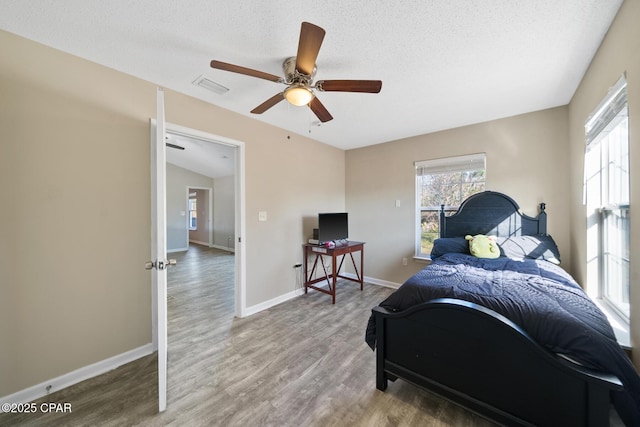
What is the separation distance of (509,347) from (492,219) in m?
2.13

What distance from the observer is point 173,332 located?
8.25 feet

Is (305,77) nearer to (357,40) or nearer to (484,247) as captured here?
(357,40)

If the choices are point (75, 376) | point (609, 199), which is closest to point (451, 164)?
point (609, 199)

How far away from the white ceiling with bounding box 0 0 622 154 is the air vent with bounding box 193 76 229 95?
0.06 m

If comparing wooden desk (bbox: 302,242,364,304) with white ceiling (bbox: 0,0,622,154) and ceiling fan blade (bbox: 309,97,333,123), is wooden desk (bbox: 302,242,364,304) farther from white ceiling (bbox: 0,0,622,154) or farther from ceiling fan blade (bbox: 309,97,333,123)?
white ceiling (bbox: 0,0,622,154)

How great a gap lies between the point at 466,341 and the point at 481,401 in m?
0.34

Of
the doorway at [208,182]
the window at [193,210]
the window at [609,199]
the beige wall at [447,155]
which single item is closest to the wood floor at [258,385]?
the beige wall at [447,155]

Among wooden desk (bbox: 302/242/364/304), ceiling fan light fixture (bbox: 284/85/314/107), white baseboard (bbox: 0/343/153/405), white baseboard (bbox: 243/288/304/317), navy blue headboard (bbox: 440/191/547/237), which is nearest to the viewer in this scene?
white baseboard (bbox: 0/343/153/405)

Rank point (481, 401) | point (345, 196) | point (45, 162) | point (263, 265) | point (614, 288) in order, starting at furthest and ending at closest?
point (345, 196) → point (263, 265) → point (614, 288) → point (45, 162) → point (481, 401)

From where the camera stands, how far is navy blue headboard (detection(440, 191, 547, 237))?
2771 mm

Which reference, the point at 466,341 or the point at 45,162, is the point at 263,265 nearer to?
the point at 45,162

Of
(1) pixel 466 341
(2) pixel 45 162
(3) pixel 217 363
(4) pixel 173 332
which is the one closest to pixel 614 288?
(1) pixel 466 341

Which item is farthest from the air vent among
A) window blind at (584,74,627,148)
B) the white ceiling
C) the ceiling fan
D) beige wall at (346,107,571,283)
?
window blind at (584,74,627,148)

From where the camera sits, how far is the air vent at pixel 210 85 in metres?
2.12
